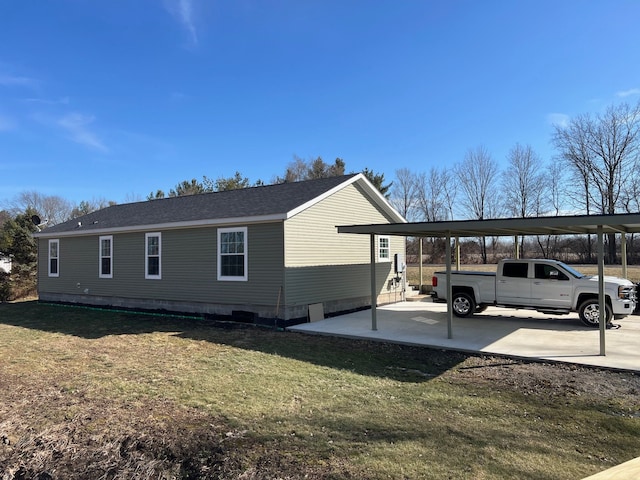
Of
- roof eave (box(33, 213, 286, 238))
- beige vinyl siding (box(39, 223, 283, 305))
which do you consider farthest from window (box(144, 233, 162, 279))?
roof eave (box(33, 213, 286, 238))

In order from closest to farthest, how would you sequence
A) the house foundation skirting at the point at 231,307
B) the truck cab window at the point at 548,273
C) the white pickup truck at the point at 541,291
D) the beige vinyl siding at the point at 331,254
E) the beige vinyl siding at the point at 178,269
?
the white pickup truck at the point at 541,291, the truck cab window at the point at 548,273, the house foundation skirting at the point at 231,307, the beige vinyl siding at the point at 178,269, the beige vinyl siding at the point at 331,254

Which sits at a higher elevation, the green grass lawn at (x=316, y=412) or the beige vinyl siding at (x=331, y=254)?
the beige vinyl siding at (x=331, y=254)

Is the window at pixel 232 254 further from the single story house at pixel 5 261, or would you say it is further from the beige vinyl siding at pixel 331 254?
the single story house at pixel 5 261

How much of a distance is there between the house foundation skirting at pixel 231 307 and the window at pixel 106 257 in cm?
94

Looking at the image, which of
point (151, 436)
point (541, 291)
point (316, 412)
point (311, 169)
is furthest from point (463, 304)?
point (311, 169)

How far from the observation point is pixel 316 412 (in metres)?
4.95

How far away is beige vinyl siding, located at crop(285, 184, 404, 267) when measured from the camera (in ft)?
37.8

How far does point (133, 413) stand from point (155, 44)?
501 inches

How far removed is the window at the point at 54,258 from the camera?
17.4 metres

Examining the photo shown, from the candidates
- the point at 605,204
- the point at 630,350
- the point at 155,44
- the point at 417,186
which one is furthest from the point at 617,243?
the point at 155,44

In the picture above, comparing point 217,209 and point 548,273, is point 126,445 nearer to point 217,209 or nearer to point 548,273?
point 217,209

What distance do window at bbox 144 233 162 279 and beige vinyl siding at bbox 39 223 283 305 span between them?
0.17 metres

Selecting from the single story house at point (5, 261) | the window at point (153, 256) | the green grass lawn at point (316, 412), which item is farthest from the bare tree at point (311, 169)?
the green grass lawn at point (316, 412)

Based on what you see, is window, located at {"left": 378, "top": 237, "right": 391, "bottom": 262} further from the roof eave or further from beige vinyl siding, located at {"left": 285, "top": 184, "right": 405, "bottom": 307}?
the roof eave
